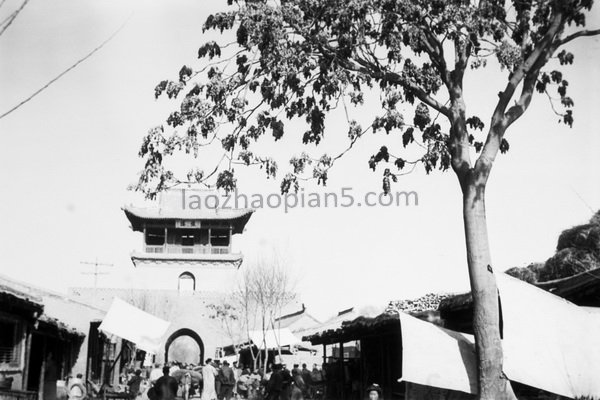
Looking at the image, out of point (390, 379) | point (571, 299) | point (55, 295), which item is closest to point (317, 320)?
point (55, 295)

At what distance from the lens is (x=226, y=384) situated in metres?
17.4

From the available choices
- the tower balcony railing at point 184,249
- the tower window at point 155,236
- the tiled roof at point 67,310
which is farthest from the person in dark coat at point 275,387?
the tower window at point 155,236

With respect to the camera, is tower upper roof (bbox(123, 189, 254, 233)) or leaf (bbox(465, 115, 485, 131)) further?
tower upper roof (bbox(123, 189, 254, 233))

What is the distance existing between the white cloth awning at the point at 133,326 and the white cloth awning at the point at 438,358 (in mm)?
8410

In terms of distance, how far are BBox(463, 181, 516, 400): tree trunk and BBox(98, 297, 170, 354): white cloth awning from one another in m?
9.21

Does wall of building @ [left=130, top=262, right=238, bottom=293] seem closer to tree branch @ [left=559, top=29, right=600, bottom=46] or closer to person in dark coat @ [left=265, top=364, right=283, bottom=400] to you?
person in dark coat @ [left=265, top=364, right=283, bottom=400]

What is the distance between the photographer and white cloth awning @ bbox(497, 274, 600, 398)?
22.7 ft

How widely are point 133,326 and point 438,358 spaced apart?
29.9 ft

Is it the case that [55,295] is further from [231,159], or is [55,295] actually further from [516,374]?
[516,374]

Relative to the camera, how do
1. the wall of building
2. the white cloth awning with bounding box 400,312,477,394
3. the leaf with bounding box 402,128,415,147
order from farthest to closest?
1. the wall of building
2. the leaf with bounding box 402,128,415,147
3. the white cloth awning with bounding box 400,312,477,394

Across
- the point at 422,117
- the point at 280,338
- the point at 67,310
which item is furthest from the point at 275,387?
the point at 280,338

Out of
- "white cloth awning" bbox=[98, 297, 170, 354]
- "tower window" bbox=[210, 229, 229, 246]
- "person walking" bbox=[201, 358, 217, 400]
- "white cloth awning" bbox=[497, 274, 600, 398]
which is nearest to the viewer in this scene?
"white cloth awning" bbox=[497, 274, 600, 398]

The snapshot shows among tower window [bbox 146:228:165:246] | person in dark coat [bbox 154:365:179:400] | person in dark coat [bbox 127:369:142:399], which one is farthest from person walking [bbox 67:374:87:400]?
tower window [bbox 146:228:165:246]

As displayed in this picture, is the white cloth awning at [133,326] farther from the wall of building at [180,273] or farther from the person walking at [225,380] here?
the wall of building at [180,273]
